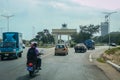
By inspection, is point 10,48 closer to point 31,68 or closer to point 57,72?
point 57,72

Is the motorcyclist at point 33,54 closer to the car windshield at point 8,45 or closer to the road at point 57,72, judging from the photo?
the road at point 57,72

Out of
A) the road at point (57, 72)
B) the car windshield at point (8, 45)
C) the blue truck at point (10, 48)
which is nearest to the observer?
the road at point (57, 72)

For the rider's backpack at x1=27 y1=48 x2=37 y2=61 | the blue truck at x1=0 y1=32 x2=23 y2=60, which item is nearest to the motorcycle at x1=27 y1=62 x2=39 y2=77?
the rider's backpack at x1=27 y1=48 x2=37 y2=61

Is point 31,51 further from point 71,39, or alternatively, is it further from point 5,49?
point 71,39

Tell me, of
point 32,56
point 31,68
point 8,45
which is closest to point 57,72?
point 32,56

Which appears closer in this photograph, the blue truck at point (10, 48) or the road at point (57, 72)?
the road at point (57, 72)

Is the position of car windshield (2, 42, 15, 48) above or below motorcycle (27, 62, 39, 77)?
above

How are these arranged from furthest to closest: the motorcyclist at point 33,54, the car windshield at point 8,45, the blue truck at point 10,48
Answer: the car windshield at point 8,45 < the blue truck at point 10,48 < the motorcyclist at point 33,54

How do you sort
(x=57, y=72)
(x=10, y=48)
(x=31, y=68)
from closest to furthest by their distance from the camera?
1. (x=31, y=68)
2. (x=57, y=72)
3. (x=10, y=48)

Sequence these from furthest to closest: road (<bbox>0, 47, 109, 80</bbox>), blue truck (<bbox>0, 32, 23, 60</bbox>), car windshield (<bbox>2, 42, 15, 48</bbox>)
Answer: car windshield (<bbox>2, 42, 15, 48</bbox>), blue truck (<bbox>0, 32, 23, 60</bbox>), road (<bbox>0, 47, 109, 80</bbox>)

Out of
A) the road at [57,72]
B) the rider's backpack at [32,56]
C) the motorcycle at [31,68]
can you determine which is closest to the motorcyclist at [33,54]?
the rider's backpack at [32,56]

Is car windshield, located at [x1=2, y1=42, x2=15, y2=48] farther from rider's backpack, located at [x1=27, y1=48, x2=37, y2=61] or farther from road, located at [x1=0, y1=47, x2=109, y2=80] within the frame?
rider's backpack, located at [x1=27, y1=48, x2=37, y2=61]

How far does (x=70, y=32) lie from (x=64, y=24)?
165 inches

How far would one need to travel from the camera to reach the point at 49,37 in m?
169
